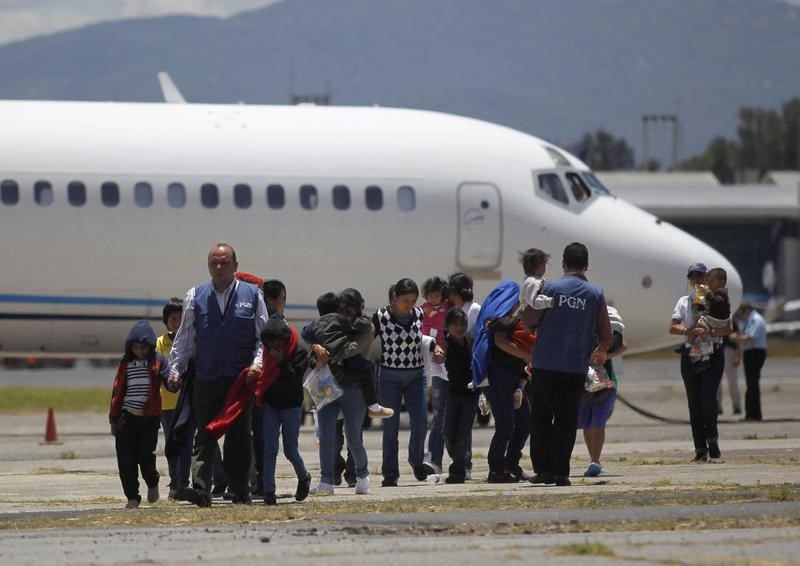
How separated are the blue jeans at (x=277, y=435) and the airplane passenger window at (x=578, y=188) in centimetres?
1206

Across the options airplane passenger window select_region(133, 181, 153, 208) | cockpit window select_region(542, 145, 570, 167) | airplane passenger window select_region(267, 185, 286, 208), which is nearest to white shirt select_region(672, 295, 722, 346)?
airplane passenger window select_region(267, 185, 286, 208)

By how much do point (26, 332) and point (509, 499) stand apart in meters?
12.6

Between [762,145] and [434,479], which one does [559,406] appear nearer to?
[434,479]

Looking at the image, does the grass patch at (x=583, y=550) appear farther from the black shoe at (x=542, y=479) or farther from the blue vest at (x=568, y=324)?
the black shoe at (x=542, y=479)

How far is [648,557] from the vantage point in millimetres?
9562

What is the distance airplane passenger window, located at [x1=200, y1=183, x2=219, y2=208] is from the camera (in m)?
24.1

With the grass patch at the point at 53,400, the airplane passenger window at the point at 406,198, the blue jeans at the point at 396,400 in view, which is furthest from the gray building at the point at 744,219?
the blue jeans at the point at 396,400

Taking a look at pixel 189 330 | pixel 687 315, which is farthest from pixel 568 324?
pixel 687 315

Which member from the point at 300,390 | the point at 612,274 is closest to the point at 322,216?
the point at 612,274

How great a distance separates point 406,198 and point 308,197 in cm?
132

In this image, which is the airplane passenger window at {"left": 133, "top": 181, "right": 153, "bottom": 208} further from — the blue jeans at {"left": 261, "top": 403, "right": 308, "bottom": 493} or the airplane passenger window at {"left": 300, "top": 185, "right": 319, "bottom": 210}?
the blue jeans at {"left": 261, "top": 403, "right": 308, "bottom": 493}

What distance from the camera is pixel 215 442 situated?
44.2 feet

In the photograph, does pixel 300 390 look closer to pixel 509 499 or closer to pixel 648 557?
pixel 509 499

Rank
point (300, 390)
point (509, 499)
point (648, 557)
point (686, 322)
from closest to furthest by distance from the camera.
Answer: point (648, 557)
point (509, 499)
point (300, 390)
point (686, 322)
